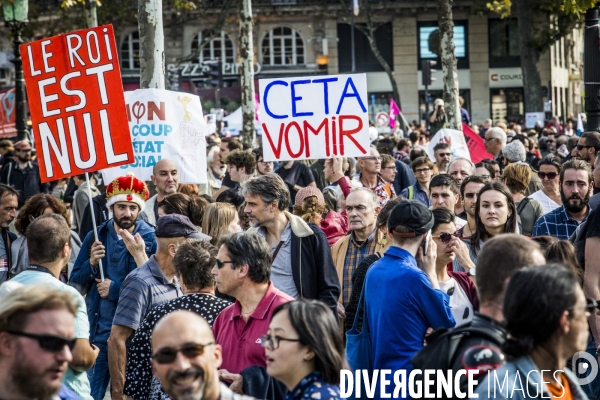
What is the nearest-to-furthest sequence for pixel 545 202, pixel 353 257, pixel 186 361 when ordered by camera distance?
pixel 186 361 → pixel 353 257 → pixel 545 202

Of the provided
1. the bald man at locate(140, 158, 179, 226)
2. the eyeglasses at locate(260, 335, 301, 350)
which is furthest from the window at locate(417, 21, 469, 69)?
the eyeglasses at locate(260, 335, 301, 350)

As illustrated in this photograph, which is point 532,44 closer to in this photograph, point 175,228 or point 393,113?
point 393,113

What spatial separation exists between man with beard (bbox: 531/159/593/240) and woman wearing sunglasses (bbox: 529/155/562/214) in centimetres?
151

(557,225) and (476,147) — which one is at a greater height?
(476,147)


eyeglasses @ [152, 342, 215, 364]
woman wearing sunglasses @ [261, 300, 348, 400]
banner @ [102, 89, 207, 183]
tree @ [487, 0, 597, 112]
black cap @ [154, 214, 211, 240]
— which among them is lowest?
woman wearing sunglasses @ [261, 300, 348, 400]

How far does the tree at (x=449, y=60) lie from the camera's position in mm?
19844

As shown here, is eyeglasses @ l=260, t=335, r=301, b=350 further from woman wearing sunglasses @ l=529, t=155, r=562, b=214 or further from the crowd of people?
woman wearing sunglasses @ l=529, t=155, r=562, b=214

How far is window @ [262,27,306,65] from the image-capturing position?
5450 centimetres

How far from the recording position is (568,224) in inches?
306

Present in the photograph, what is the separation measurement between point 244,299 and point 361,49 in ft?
164

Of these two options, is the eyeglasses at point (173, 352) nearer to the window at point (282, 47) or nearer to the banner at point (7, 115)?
the banner at point (7, 115)

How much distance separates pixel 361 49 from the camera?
5450 cm

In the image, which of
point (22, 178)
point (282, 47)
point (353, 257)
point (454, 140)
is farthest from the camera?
point (282, 47)

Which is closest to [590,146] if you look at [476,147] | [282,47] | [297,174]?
[297,174]
